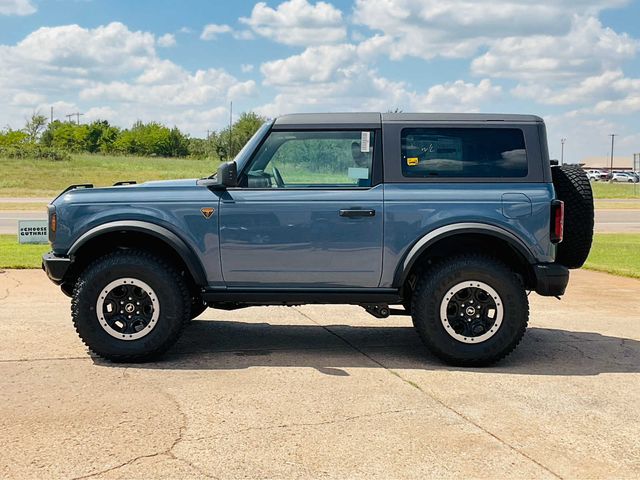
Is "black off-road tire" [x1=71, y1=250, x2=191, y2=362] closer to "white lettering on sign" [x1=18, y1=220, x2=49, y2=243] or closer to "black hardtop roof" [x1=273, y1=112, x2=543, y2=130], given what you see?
"black hardtop roof" [x1=273, y1=112, x2=543, y2=130]

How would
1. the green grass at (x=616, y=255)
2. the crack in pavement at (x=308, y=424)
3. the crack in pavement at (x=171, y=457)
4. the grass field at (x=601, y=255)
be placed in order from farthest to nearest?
the green grass at (x=616, y=255) < the grass field at (x=601, y=255) < the crack in pavement at (x=308, y=424) < the crack in pavement at (x=171, y=457)

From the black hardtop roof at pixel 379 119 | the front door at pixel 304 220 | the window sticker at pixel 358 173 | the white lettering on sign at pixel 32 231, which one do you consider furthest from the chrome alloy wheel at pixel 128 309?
the white lettering on sign at pixel 32 231

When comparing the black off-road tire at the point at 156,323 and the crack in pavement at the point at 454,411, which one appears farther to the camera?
the black off-road tire at the point at 156,323

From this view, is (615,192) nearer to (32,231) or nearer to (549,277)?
(32,231)

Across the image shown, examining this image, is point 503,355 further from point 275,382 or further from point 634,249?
point 634,249

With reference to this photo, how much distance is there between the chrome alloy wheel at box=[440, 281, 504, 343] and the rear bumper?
357mm

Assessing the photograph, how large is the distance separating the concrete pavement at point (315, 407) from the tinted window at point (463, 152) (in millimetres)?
1579

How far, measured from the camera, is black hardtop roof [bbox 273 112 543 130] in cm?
616

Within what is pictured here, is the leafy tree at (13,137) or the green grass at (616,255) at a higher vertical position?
the leafy tree at (13,137)

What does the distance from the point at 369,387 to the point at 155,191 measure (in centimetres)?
235

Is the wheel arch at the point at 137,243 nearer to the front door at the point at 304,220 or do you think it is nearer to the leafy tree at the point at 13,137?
the front door at the point at 304,220

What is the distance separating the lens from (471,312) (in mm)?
6059

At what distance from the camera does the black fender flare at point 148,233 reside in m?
5.99

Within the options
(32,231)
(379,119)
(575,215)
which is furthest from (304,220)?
(32,231)
